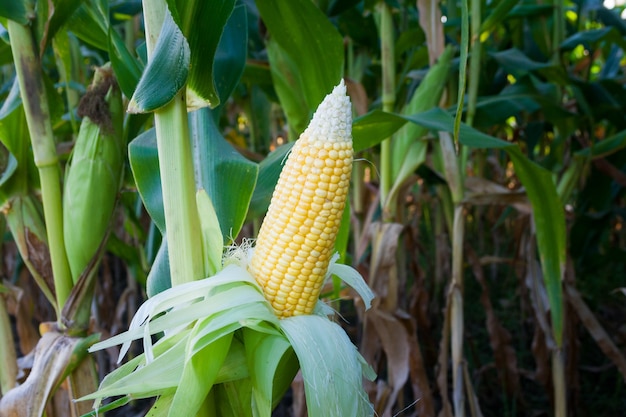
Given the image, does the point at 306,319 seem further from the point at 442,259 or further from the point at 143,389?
the point at 442,259

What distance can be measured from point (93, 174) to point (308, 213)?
502mm

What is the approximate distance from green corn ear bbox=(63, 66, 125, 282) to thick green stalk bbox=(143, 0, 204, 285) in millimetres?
367

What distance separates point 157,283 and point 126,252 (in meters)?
1.06

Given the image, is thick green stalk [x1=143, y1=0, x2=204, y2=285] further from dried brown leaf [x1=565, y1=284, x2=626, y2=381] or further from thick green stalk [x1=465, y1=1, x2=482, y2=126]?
dried brown leaf [x1=565, y1=284, x2=626, y2=381]

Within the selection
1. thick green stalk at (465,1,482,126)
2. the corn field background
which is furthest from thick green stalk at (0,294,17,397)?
thick green stalk at (465,1,482,126)

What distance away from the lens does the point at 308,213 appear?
2.08 feet

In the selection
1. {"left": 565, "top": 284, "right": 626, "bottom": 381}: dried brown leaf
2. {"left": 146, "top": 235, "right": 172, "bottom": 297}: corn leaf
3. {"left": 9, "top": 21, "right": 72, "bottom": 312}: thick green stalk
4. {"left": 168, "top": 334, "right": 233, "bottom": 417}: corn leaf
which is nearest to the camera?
{"left": 168, "top": 334, "right": 233, "bottom": 417}: corn leaf

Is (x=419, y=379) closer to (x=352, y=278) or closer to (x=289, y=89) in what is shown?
(x=289, y=89)

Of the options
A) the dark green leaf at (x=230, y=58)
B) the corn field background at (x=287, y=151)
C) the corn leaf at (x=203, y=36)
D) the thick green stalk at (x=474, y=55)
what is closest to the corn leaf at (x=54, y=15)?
the corn field background at (x=287, y=151)

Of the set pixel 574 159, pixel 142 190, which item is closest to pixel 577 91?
pixel 574 159

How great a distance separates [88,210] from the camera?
96 centimetres

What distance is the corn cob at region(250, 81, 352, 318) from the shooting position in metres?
0.62

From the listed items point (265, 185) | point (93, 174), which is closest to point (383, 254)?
point (265, 185)

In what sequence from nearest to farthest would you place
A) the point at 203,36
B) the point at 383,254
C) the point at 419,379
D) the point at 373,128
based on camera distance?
the point at 203,36
the point at 373,128
the point at 383,254
the point at 419,379
